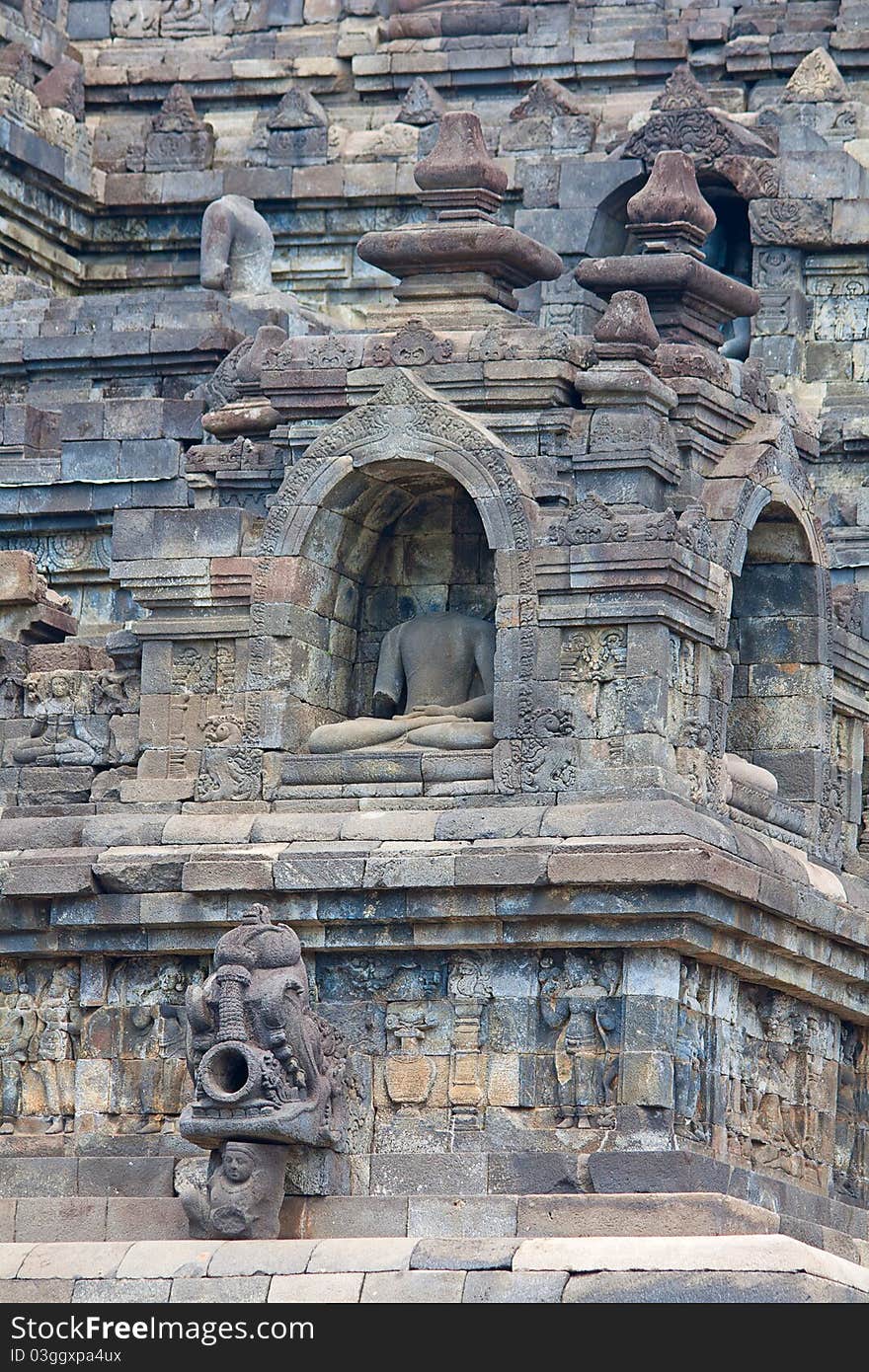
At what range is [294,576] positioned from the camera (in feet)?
112

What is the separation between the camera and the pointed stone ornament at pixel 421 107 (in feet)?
155

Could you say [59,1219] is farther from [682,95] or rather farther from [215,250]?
[682,95]

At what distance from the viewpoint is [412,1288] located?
3014cm

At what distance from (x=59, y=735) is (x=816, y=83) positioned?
13591mm

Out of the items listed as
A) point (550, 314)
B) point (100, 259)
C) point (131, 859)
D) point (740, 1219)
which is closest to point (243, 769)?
point (131, 859)

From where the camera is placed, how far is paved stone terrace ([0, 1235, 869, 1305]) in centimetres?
2945

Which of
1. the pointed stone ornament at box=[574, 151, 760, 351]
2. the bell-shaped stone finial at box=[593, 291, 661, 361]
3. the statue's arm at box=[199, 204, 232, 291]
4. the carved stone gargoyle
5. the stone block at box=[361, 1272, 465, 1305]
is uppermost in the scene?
the statue's arm at box=[199, 204, 232, 291]

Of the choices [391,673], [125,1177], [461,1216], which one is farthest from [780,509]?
[125,1177]

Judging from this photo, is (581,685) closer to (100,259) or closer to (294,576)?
(294,576)

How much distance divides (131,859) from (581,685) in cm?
358

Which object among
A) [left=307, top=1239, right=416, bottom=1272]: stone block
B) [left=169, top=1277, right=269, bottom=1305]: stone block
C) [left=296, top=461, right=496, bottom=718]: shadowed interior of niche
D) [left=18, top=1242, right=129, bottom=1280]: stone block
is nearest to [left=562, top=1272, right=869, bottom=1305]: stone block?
[left=307, top=1239, right=416, bottom=1272]: stone block

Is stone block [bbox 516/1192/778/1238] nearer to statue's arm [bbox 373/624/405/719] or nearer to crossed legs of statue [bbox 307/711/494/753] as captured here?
crossed legs of statue [bbox 307/711/494/753]

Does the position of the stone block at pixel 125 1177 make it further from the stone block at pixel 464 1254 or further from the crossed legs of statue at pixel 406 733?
the crossed legs of statue at pixel 406 733

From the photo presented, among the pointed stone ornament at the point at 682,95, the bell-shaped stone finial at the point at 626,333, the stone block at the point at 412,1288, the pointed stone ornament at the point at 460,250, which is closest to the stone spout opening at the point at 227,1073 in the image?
the stone block at the point at 412,1288
